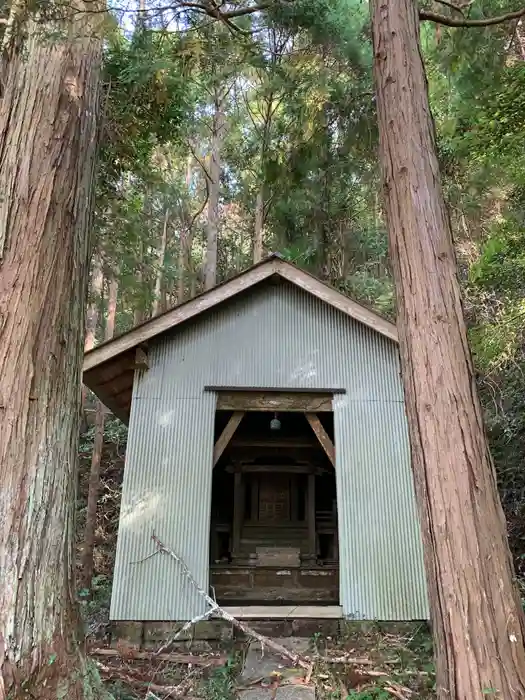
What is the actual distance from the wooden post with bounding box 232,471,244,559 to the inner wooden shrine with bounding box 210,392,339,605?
16 mm

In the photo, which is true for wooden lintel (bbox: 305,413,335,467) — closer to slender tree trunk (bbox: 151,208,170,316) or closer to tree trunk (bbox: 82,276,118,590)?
tree trunk (bbox: 82,276,118,590)

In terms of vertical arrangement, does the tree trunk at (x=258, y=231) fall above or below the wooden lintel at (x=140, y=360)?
above

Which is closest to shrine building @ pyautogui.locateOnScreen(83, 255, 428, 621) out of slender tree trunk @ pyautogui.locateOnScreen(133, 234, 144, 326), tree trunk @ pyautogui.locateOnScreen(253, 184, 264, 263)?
slender tree trunk @ pyautogui.locateOnScreen(133, 234, 144, 326)

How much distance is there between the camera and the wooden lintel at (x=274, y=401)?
6.82m

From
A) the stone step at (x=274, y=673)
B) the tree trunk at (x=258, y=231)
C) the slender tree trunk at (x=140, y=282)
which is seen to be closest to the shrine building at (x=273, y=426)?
the stone step at (x=274, y=673)

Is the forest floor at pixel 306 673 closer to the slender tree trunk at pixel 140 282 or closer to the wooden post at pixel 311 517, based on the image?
the wooden post at pixel 311 517

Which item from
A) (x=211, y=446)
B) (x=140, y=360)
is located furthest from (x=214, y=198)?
(x=211, y=446)

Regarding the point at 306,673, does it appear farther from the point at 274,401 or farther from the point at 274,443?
the point at 274,443

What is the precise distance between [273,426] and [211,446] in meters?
1.29

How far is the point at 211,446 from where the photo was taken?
21.6ft

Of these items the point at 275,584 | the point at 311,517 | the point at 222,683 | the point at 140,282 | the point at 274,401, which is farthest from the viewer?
the point at 140,282

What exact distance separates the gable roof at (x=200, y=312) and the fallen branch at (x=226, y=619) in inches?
85.6

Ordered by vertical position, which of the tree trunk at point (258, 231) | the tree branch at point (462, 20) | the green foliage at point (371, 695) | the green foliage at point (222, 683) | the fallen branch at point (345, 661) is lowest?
the green foliage at point (222, 683)

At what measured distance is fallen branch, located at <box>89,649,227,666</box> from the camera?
5396mm
